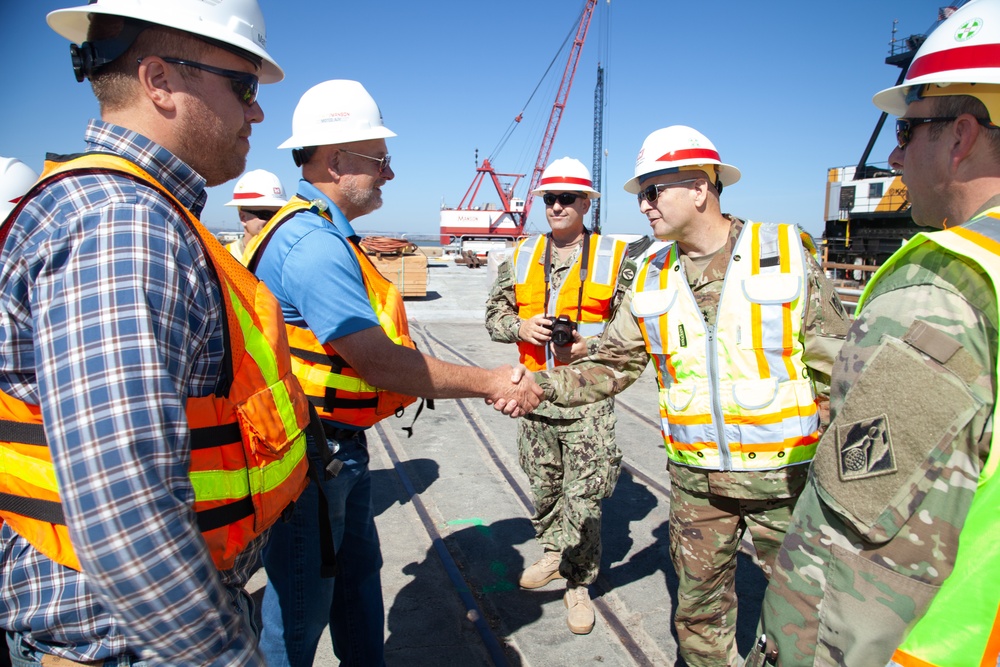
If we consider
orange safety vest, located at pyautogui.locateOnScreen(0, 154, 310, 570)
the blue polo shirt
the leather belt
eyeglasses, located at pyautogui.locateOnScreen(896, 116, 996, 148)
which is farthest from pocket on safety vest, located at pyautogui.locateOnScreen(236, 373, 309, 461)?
eyeglasses, located at pyautogui.locateOnScreen(896, 116, 996, 148)

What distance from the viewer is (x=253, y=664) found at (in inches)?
44.5

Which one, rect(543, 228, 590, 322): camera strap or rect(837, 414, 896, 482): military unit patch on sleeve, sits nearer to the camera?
rect(837, 414, 896, 482): military unit patch on sleeve

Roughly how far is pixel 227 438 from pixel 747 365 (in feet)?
6.46

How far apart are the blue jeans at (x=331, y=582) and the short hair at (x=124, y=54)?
131cm

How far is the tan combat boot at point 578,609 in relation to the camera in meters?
3.02

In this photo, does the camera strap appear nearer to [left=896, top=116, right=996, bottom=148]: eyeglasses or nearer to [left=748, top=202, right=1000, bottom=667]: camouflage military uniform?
[left=896, top=116, right=996, bottom=148]: eyeglasses

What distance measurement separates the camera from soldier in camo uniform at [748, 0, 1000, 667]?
1.09 meters

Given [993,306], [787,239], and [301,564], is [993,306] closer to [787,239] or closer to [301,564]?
[787,239]

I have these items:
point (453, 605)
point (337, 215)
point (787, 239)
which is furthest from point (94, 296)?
point (453, 605)

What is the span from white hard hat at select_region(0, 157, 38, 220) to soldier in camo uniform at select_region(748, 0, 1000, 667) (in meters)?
3.79

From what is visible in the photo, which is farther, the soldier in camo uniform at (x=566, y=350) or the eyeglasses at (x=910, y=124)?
the soldier in camo uniform at (x=566, y=350)

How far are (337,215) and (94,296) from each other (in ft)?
5.04

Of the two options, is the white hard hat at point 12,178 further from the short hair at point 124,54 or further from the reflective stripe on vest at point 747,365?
the reflective stripe on vest at point 747,365

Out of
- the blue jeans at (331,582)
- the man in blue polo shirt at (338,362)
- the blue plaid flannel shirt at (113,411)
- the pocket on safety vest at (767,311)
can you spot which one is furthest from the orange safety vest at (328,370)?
the pocket on safety vest at (767,311)
